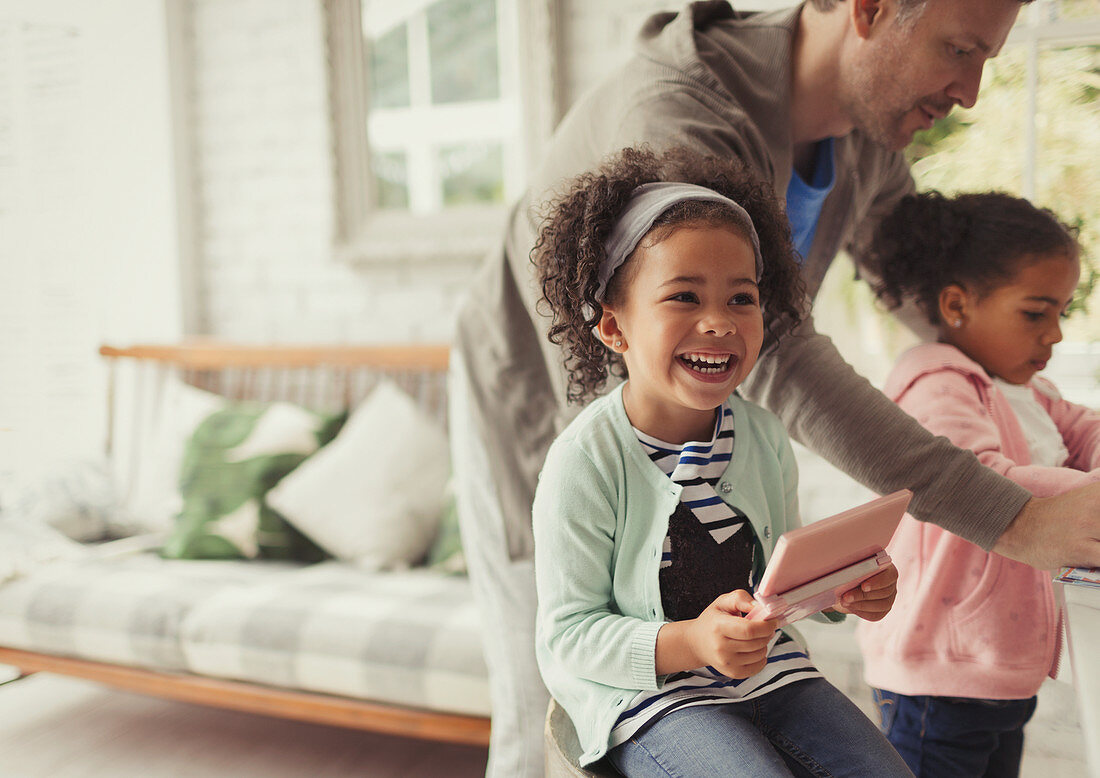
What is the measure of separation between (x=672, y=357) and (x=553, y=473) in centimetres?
17

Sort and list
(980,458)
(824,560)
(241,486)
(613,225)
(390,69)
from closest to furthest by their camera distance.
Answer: (824,560) < (613,225) < (980,458) < (241,486) < (390,69)

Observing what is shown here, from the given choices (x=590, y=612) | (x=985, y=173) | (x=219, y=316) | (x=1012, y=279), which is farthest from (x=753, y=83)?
(x=219, y=316)

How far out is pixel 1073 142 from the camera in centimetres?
216

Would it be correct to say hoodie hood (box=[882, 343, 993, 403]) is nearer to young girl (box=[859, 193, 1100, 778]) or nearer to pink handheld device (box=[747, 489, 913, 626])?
young girl (box=[859, 193, 1100, 778])

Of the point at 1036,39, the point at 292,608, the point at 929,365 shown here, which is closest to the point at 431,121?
the point at 292,608

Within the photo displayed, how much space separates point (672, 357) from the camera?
867mm

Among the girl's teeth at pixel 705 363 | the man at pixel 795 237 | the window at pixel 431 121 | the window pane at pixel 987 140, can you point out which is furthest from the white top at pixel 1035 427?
the window at pixel 431 121

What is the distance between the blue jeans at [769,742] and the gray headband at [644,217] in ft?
1.43

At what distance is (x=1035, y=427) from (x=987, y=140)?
1.28 m

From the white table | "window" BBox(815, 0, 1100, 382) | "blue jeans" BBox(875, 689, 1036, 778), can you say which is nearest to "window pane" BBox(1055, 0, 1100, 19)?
"window" BBox(815, 0, 1100, 382)

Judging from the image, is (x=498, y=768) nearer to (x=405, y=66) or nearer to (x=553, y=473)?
(x=553, y=473)

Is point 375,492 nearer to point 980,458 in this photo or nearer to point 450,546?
point 450,546

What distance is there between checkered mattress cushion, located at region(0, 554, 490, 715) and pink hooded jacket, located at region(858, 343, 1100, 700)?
3.48 feet

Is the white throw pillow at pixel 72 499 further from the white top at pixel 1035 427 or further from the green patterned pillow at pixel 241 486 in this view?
the white top at pixel 1035 427
